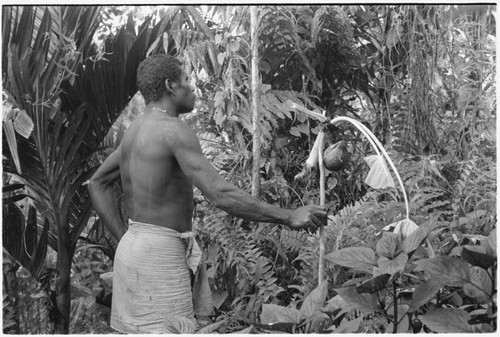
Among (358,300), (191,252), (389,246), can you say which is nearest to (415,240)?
(389,246)

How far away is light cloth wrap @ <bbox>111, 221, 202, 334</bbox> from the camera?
2.88 meters

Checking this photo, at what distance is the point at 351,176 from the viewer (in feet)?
16.2

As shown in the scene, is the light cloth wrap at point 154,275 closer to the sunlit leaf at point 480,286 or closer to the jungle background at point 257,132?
the jungle background at point 257,132

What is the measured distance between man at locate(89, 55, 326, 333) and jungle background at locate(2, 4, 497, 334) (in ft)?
1.06

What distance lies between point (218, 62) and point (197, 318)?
1651 mm

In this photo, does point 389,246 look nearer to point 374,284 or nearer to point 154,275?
point 374,284

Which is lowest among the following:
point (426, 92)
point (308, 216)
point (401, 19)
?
point (308, 216)

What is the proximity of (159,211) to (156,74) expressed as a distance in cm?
59

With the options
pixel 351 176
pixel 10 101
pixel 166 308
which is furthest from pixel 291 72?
pixel 166 308

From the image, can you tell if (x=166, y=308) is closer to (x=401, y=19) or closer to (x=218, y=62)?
(x=218, y=62)

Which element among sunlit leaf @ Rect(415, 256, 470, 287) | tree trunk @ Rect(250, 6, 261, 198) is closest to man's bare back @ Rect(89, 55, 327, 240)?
sunlit leaf @ Rect(415, 256, 470, 287)

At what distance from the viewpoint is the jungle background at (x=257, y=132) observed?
146 inches

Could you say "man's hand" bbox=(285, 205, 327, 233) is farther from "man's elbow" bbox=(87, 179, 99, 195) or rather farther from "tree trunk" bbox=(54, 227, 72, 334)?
"tree trunk" bbox=(54, 227, 72, 334)

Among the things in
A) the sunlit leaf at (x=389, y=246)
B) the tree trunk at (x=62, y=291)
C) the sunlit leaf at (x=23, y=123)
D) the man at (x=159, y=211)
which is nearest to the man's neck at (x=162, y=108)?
the man at (x=159, y=211)
